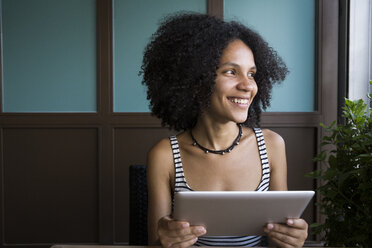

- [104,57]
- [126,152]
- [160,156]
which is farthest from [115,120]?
[160,156]

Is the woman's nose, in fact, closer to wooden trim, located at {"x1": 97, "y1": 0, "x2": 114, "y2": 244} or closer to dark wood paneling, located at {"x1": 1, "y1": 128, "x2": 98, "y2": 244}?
wooden trim, located at {"x1": 97, "y1": 0, "x2": 114, "y2": 244}

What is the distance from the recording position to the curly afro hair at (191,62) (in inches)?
47.0

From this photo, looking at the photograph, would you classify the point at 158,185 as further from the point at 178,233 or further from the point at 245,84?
the point at 245,84

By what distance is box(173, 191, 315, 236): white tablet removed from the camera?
2.79ft

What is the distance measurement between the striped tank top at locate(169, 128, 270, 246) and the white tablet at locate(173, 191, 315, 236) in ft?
0.82

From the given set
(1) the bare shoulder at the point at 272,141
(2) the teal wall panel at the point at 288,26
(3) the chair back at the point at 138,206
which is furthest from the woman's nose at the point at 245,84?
(2) the teal wall panel at the point at 288,26

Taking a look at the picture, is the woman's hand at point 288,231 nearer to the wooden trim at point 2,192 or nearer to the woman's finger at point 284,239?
the woman's finger at point 284,239

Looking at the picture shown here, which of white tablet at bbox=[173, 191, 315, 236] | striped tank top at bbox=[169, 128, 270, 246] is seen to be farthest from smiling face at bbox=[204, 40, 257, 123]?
white tablet at bbox=[173, 191, 315, 236]

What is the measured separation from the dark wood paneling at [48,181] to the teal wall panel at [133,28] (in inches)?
18.5

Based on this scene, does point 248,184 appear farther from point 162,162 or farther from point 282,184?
point 162,162

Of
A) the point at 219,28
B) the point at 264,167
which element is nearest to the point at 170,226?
the point at 264,167

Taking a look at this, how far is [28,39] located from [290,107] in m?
1.98

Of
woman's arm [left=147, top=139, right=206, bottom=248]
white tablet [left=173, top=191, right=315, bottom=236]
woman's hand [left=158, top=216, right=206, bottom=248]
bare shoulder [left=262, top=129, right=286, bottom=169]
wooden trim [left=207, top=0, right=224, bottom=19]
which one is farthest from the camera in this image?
wooden trim [left=207, top=0, right=224, bottom=19]

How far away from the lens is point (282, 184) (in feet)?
4.44
